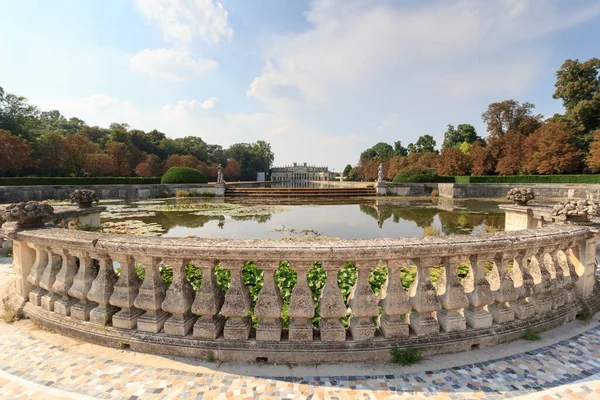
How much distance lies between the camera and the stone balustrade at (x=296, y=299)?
7.82 ft

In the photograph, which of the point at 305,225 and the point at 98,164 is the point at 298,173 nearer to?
the point at 98,164

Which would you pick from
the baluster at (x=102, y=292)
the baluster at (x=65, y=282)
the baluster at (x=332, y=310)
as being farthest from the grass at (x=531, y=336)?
the baluster at (x=65, y=282)

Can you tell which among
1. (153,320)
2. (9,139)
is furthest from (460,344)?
(9,139)

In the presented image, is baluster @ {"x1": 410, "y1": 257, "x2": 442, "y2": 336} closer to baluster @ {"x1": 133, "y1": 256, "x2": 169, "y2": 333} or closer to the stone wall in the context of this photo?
baluster @ {"x1": 133, "y1": 256, "x2": 169, "y2": 333}

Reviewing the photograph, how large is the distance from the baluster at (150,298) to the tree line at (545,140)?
2941cm

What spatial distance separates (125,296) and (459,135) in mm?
78633

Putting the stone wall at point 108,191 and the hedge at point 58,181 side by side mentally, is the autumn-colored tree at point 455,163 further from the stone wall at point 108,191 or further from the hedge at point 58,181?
the hedge at point 58,181

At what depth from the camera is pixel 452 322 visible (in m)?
2.55

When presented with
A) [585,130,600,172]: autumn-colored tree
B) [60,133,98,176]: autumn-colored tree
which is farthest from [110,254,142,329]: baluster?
[60,133,98,176]: autumn-colored tree

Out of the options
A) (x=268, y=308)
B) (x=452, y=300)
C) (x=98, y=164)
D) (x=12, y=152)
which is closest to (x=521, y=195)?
(x=452, y=300)

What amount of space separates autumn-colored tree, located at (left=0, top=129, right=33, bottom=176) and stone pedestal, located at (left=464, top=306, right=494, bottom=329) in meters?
33.6

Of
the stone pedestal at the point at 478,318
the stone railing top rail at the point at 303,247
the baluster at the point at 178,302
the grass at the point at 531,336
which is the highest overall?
the stone railing top rail at the point at 303,247

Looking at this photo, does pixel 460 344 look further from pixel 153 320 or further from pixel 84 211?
pixel 84 211

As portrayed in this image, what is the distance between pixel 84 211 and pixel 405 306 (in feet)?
24.0
